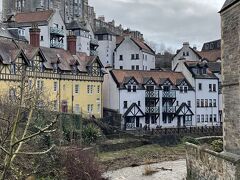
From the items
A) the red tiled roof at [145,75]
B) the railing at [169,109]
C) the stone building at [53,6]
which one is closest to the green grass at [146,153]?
the railing at [169,109]

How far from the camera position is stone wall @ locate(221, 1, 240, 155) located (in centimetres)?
2092

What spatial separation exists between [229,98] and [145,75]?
41.7m

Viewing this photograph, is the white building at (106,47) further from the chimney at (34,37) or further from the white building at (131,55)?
the chimney at (34,37)

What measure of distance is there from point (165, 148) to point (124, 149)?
21.1 ft

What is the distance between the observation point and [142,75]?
63.3 metres

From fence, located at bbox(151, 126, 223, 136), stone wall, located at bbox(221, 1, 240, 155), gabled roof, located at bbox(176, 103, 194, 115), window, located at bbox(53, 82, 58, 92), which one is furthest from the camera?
gabled roof, located at bbox(176, 103, 194, 115)

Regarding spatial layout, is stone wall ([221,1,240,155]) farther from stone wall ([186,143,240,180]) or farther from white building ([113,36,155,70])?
white building ([113,36,155,70])

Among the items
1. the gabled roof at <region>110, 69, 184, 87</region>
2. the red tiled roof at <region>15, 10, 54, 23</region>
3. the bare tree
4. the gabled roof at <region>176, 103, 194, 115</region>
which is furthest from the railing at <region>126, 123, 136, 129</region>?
the red tiled roof at <region>15, 10, 54, 23</region>

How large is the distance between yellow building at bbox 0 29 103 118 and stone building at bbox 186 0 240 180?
25930 millimetres

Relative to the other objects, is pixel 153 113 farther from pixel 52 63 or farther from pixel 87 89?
pixel 52 63

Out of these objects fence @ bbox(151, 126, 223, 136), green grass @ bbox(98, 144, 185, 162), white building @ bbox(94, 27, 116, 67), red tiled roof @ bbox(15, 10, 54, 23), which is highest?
red tiled roof @ bbox(15, 10, 54, 23)

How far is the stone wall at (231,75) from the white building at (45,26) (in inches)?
1800

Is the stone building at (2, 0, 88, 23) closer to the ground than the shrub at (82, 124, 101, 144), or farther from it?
farther from it

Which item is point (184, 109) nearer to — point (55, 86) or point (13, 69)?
point (55, 86)
